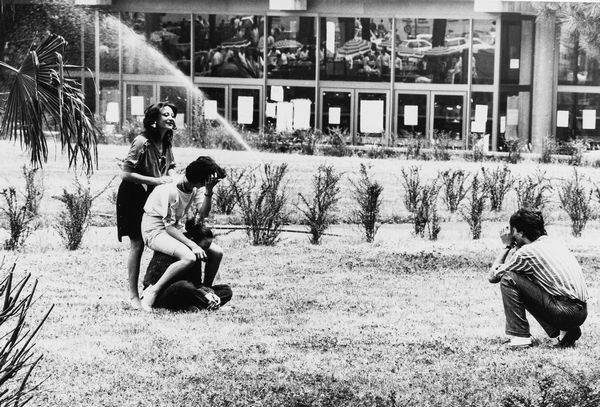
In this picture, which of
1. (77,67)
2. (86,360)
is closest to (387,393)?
(86,360)

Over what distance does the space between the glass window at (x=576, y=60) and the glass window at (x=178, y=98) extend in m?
2.04

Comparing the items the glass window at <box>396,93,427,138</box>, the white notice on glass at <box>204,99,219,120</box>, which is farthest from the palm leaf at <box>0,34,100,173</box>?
the glass window at <box>396,93,427,138</box>

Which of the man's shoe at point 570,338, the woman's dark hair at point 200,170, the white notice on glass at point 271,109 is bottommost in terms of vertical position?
the man's shoe at point 570,338

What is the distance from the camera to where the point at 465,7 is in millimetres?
6285

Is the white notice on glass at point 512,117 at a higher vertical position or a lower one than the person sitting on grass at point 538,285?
higher

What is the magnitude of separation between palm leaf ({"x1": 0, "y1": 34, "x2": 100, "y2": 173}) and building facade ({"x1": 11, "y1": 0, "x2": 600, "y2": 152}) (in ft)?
1.49

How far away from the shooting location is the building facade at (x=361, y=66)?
6.12m

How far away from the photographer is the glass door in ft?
20.6

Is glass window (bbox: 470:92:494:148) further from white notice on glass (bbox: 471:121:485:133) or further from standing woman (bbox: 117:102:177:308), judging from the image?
standing woman (bbox: 117:102:177:308)

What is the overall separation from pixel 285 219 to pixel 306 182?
264 mm

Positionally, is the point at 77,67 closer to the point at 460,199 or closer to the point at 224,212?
the point at 224,212

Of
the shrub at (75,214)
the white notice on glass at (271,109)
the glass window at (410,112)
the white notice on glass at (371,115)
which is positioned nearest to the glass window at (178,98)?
the white notice on glass at (271,109)

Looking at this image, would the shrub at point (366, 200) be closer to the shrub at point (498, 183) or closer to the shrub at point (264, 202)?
the shrub at point (264, 202)

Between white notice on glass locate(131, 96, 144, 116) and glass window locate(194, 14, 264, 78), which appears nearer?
white notice on glass locate(131, 96, 144, 116)
